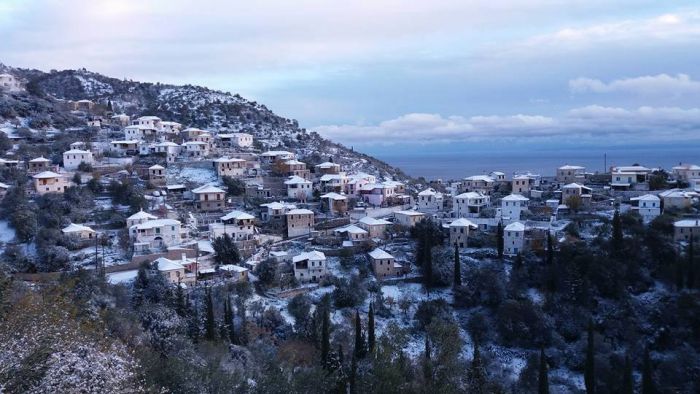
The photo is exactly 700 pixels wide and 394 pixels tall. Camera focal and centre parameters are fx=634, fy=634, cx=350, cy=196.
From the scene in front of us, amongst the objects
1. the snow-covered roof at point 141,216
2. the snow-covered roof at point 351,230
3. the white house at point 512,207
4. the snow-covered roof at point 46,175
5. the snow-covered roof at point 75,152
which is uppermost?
the snow-covered roof at point 75,152

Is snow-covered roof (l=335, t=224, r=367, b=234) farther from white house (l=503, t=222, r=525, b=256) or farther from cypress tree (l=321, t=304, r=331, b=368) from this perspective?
cypress tree (l=321, t=304, r=331, b=368)

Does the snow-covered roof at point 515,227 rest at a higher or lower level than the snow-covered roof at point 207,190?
lower

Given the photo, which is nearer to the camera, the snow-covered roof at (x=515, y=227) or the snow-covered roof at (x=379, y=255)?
the snow-covered roof at (x=379, y=255)

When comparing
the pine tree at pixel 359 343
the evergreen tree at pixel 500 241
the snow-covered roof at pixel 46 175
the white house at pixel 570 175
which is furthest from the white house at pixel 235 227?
the white house at pixel 570 175

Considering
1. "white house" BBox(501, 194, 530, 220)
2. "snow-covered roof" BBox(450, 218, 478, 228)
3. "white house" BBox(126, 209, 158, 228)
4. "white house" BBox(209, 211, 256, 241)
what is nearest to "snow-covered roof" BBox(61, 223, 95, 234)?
"white house" BBox(126, 209, 158, 228)

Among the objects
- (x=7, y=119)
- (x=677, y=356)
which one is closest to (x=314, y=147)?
(x=7, y=119)

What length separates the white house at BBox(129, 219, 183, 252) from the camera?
38.1 m

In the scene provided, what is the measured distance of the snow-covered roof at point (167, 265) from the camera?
113ft

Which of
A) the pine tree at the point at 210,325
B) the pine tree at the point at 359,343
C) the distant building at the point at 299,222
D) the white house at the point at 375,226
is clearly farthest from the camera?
the distant building at the point at 299,222

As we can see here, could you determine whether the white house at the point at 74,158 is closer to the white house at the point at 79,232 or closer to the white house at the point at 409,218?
the white house at the point at 79,232

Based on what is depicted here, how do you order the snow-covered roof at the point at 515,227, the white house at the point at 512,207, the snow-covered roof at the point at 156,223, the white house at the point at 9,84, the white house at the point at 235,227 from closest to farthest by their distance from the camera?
the snow-covered roof at the point at 156,223 < the snow-covered roof at the point at 515,227 < the white house at the point at 235,227 < the white house at the point at 512,207 < the white house at the point at 9,84

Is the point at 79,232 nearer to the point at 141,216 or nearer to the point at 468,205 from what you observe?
the point at 141,216

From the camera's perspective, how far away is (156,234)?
128 feet

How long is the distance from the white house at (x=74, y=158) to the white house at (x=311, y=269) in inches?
970
